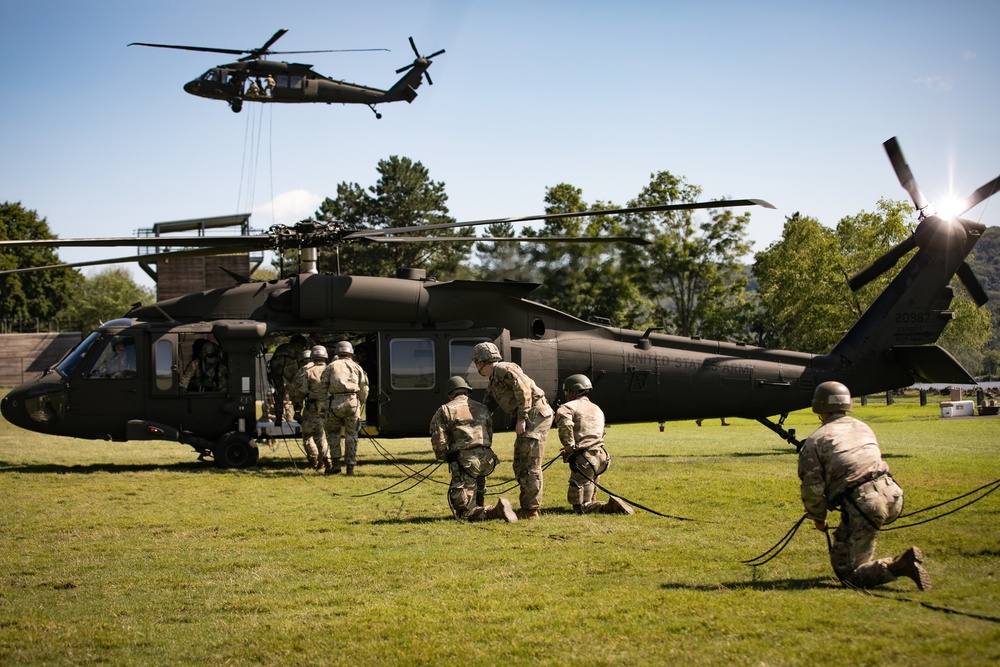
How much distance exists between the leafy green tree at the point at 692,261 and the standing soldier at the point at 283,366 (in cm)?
3857

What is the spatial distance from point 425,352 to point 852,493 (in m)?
11.3

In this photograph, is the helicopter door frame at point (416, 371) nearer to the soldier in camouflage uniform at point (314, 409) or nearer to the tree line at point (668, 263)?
the soldier in camouflage uniform at point (314, 409)

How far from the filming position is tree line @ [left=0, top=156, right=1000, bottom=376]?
51.7 metres

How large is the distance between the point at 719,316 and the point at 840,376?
127 feet

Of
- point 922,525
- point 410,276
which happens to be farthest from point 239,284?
point 922,525

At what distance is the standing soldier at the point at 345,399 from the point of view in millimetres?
15703

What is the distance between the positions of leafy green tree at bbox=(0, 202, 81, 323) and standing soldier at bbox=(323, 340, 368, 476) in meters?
69.6

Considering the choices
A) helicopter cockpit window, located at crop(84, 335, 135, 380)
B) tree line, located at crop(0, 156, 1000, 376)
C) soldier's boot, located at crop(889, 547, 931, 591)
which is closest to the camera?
soldier's boot, located at crop(889, 547, 931, 591)

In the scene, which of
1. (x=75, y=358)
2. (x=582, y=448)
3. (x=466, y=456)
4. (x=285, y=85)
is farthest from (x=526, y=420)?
(x=285, y=85)

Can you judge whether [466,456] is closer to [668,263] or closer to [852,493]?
[852,493]

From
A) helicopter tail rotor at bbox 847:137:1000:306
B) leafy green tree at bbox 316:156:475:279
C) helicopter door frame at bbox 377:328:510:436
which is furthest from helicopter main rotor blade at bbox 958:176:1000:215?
leafy green tree at bbox 316:156:475:279

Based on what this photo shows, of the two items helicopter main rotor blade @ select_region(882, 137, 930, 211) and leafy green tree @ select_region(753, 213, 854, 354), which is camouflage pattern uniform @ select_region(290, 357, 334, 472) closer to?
helicopter main rotor blade @ select_region(882, 137, 930, 211)

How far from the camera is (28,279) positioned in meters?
84.6

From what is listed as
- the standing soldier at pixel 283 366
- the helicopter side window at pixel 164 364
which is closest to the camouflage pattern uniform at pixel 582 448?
the helicopter side window at pixel 164 364
